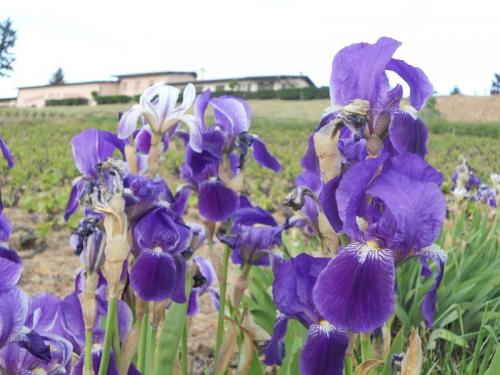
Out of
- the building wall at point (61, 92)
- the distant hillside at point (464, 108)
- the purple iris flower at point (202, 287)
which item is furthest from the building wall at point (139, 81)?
the purple iris flower at point (202, 287)

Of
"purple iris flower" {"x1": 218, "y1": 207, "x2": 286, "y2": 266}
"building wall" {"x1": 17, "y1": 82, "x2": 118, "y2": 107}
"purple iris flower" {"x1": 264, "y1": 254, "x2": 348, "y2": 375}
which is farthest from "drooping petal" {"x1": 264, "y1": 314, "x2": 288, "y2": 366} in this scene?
"building wall" {"x1": 17, "y1": 82, "x2": 118, "y2": 107}

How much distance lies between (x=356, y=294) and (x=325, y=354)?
310 mm

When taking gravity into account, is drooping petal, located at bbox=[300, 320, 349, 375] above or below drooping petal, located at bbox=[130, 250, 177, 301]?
below

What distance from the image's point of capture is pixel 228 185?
7.29ft

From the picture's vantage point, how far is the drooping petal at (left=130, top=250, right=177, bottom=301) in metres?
1.61

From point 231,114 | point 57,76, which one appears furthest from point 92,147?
point 57,76

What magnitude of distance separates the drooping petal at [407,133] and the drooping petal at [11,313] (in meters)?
0.97

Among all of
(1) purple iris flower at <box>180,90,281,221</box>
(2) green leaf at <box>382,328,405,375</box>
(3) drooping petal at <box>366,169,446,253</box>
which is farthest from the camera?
(1) purple iris flower at <box>180,90,281,221</box>

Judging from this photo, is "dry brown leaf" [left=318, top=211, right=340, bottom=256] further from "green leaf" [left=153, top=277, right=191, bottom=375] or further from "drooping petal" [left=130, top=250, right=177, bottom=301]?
"green leaf" [left=153, top=277, right=191, bottom=375]

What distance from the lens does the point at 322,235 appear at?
157 centimetres

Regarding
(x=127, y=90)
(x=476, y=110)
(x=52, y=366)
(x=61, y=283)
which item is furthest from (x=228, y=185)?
(x=127, y=90)

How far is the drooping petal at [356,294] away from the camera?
46.4 inches

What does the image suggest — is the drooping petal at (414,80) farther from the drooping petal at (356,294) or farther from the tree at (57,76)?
the tree at (57,76)

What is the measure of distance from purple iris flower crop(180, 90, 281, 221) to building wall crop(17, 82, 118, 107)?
6710 centimetres
